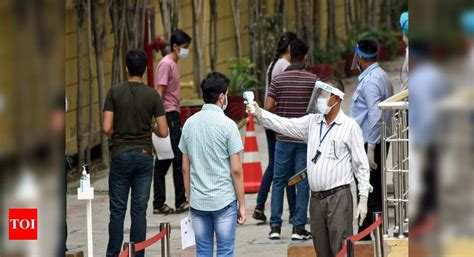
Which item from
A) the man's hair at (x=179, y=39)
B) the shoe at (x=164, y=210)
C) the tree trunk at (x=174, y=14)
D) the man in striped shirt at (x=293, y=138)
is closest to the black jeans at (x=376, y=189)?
the man in striped shirt at (x=293, y=138)

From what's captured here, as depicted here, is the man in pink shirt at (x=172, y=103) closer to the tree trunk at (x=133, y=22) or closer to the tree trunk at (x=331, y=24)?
the tree trunk at (x=133, y=22)

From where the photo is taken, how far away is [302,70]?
37.3ft

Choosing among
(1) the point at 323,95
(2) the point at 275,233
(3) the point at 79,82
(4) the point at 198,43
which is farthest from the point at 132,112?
(4) the point at 198,43

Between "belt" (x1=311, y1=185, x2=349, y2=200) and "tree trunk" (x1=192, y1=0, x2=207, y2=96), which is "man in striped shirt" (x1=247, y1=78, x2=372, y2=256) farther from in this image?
"tree trunk" (x1=192, y1=0, x2=207, y2=96)

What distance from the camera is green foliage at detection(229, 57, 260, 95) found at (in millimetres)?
21703

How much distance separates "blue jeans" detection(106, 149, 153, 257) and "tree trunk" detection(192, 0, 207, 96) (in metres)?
10.5

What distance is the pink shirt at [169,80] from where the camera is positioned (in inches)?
508

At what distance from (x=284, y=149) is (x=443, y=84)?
7.70 m

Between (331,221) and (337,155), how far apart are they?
49cm

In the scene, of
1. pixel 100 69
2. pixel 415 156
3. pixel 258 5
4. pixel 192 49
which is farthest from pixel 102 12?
pixel 415 156

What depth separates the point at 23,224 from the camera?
4914 mm

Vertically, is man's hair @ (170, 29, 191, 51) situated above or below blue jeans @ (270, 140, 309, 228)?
above

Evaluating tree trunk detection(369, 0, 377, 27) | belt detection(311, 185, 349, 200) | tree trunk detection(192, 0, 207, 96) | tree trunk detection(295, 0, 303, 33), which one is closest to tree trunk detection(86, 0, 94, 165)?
tree trunk detection(192, 0, 207, 96)

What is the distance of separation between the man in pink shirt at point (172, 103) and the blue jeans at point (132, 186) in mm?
2789
